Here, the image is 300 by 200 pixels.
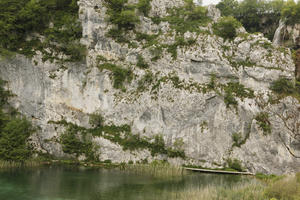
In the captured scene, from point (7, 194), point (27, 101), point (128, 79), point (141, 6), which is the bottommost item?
point (7, 194)

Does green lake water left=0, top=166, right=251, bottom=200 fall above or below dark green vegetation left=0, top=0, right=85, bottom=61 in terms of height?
below

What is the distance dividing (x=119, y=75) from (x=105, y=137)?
7.88 m

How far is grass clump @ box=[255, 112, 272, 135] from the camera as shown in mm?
24359

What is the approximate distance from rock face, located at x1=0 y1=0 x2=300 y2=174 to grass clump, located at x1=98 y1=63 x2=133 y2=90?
62cm

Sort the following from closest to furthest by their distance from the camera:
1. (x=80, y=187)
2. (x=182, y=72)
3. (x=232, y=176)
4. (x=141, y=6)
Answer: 1. (x=80, y=187)
2. (x=232, y=176)
3. (x=182, y=72)
4. (x=141, y=6)

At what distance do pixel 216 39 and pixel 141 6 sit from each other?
10884 millimetres

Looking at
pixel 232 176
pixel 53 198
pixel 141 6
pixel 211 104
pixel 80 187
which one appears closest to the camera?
pixel 53 198

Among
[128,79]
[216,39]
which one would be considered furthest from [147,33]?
[216,39]

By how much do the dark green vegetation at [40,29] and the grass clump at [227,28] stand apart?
17.5 metres

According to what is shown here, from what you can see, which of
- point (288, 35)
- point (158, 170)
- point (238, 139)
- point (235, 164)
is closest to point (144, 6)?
point (238, 139)

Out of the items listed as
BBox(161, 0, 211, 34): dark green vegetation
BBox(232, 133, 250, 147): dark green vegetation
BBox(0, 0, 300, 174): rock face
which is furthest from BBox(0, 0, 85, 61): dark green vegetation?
BBox(232, 133, 250, 147): dark green vegetation

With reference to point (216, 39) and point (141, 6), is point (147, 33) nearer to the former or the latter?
point (141, 6)

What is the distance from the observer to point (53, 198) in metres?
14.2

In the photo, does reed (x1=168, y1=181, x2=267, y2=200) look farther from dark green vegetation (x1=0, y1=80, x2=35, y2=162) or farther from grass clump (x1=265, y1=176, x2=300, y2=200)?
dark green vegetation (x1=0, y1=80, x2=35, y2=162)
